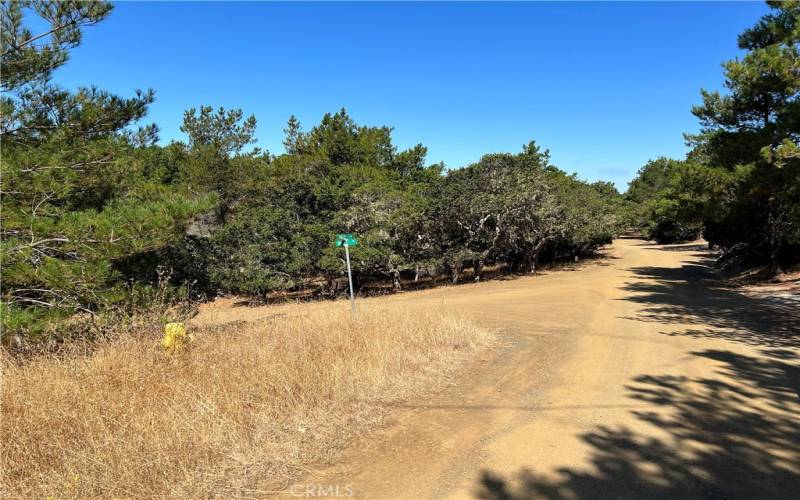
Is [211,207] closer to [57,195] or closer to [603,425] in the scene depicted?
[57,195]

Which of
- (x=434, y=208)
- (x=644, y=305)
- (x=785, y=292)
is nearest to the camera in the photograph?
(x=644, y=305)

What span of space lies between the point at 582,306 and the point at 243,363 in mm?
10521

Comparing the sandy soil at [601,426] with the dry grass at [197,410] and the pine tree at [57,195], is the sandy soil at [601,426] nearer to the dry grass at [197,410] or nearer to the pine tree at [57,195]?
the dry grass at [197,410]

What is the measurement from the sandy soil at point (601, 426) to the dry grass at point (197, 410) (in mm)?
451

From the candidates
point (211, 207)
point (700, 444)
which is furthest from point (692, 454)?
point (211, 207)

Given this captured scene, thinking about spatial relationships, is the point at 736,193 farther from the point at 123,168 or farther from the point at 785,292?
the point at 123,168

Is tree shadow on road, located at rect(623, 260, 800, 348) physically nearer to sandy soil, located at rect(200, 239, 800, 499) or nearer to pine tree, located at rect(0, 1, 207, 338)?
sandy soil, located at rect(200, 239, 800, 499)

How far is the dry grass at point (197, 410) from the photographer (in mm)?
3334

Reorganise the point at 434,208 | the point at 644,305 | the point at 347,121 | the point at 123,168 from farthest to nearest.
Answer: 1. the point at 347,121
2. the point at 434,208
3. the point at 644,305
4. the point at 123,168

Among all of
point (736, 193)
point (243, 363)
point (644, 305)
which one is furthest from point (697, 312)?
point (243, 363)

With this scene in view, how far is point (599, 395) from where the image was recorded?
520 centimetres

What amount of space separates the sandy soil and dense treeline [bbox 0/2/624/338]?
196 inches

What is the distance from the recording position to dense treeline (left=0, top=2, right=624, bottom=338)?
20.7 feet

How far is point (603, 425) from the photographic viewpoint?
4363mm
